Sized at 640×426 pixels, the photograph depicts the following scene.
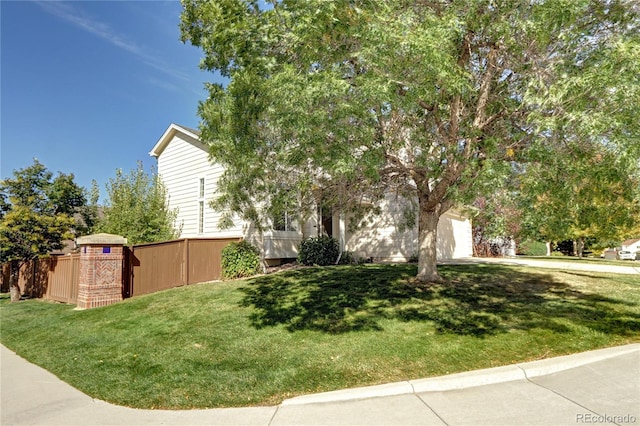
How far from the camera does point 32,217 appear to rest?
1277 centimetres

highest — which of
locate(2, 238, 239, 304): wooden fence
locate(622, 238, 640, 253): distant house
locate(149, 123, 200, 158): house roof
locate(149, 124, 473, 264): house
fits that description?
locate(149, 123, 200, 158): house roof

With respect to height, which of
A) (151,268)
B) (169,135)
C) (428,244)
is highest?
(169,135)

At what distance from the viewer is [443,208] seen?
9125mm

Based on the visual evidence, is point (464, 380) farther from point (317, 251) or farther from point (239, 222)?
point (239, 222)

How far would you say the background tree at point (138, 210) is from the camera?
1427 cm

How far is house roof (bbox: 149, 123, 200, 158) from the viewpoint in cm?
1595

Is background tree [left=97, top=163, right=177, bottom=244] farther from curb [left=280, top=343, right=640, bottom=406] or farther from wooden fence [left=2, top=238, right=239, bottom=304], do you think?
curb [left=280, top=343, right=640, bottom=406]

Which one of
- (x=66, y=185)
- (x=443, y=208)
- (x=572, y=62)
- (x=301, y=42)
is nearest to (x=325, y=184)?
(x=443, y=208)

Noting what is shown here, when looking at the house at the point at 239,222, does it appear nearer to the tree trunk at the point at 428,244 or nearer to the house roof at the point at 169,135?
the house roof at the point at 169,135

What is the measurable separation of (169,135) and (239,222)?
267 inches

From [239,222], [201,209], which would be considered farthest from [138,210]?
[239,222]

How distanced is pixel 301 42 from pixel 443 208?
5.72 metres

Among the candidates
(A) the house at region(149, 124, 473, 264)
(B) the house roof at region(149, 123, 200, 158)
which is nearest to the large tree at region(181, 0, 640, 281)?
(A) the house at region(149, 124, 473, 264)

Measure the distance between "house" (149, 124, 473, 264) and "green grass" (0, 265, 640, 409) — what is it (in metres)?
4.50
